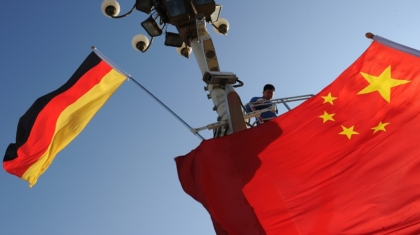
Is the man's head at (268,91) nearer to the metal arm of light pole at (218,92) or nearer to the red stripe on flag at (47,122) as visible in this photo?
the metal arm of light pole at (218,92)

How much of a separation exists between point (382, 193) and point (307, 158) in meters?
1.20

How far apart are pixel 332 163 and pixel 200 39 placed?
3.96 metres

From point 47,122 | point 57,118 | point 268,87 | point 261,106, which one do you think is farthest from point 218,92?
point 47,122

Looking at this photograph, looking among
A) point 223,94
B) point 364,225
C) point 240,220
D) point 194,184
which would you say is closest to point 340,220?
point 364,225

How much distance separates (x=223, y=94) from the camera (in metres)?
8.23

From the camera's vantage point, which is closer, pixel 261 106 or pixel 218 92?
pixel 218 92

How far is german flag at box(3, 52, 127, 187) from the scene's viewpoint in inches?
313

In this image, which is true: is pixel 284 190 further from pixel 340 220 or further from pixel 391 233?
pixel 391 233

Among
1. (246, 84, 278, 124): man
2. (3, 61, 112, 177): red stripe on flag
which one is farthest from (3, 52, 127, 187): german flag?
(246, 84, 278, 124): man

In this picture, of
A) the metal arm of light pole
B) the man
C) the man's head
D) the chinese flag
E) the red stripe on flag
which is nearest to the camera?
the chinese flag

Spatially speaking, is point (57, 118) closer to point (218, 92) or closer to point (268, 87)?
point (218, 92)

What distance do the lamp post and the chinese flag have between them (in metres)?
0.95

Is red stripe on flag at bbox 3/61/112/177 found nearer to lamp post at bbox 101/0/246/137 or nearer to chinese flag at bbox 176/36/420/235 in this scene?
lamp post at bbox 101/0/246/137

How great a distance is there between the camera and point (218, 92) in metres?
8.28
